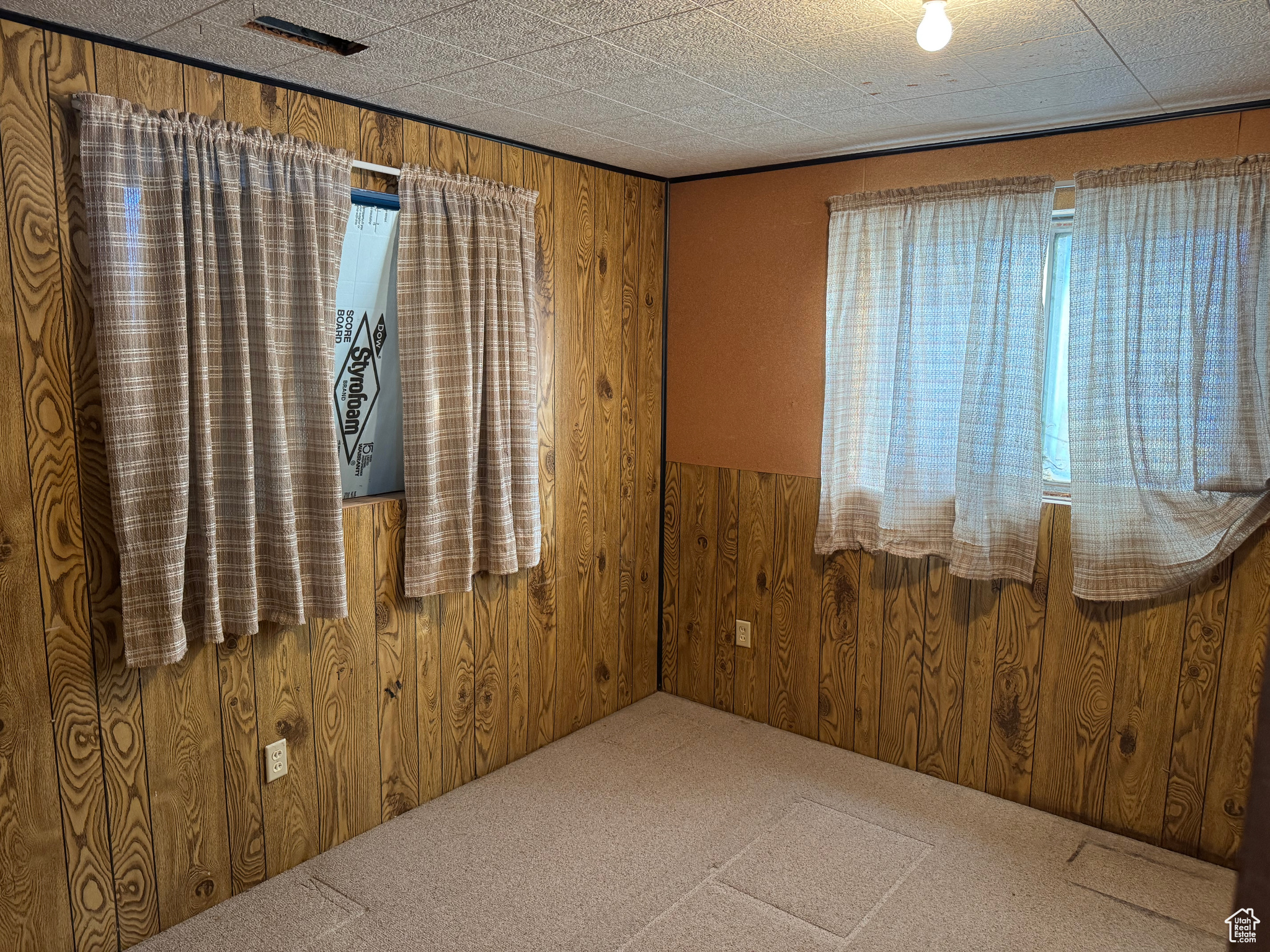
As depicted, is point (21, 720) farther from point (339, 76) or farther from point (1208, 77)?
point (1208, 77)

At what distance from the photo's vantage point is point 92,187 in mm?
2055

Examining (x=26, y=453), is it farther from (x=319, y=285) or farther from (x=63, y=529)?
(x=319, y=285)

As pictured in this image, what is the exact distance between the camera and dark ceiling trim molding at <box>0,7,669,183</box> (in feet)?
6.52

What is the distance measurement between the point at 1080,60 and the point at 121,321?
2.29 meters

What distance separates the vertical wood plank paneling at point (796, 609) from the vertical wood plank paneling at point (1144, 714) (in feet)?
3.39

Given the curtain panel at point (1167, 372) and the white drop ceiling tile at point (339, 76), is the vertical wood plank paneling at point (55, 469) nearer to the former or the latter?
the white drop ceiling tile at point (339, 76)

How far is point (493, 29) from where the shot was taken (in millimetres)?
1978

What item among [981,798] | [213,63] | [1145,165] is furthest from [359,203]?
[981,798]

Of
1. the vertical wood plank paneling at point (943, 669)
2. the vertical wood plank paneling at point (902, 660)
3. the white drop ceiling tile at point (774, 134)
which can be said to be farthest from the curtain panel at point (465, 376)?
the vertical wood plank paneling at point (943, 669)

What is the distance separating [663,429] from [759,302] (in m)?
0.69

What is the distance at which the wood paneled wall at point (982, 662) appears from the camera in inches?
107

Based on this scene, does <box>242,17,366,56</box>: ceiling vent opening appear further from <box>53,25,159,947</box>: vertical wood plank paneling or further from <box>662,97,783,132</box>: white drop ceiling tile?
<box>662,97,783,132</box>: white drop ceiling tile

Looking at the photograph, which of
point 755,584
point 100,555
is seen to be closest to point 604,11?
point 100,555

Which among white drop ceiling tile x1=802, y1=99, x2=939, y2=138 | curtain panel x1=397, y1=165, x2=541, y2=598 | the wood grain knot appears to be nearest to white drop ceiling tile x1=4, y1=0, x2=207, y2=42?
curtain panel x1=397, y1=165, x2=541, y2=598
